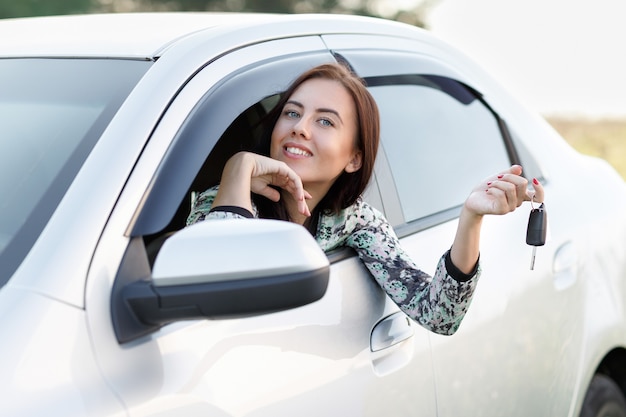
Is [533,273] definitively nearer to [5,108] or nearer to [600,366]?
[600,366]

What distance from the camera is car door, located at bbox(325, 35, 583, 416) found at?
2.40 m

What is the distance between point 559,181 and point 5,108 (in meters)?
1.71

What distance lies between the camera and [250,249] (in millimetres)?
1508

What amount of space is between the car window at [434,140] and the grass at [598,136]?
875 cm

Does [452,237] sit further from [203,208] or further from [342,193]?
[203,208]

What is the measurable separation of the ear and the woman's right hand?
249 mm

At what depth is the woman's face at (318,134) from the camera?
230cm

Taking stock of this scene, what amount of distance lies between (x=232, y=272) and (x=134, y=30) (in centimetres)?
87

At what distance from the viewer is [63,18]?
8.34 feet

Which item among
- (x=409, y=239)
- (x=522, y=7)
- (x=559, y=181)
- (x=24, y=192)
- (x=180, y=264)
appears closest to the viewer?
(x=180, y=264)

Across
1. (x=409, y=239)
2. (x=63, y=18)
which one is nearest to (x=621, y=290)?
(x=409, y=239)

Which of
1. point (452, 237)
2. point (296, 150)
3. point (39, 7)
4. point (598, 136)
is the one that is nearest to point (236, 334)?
point (296, 150)

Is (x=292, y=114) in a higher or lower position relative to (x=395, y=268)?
higher

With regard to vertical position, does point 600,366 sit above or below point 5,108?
below
